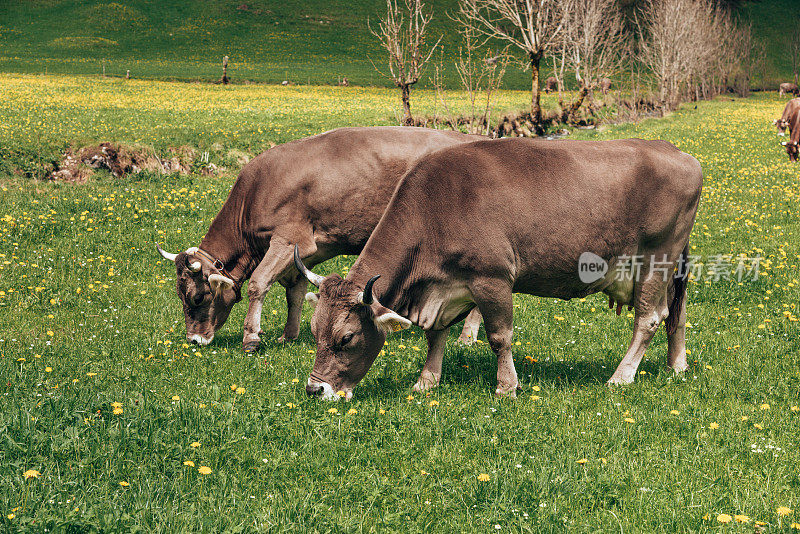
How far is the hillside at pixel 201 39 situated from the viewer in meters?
65.3

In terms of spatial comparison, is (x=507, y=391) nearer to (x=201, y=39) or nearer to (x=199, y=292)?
(x=199, y=292)

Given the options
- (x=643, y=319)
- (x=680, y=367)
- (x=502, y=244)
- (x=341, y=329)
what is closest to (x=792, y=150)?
(x=680, y=367)

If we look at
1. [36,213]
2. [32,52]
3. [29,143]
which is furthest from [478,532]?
[32,52]

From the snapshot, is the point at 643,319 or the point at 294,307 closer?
the point at 643,319

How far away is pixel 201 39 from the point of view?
8294 cm

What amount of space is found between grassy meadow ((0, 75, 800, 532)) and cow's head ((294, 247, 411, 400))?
0.86 feet

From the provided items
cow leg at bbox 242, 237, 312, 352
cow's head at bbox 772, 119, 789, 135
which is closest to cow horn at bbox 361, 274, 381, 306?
cow leg at bbox 242, 237, 312, 352

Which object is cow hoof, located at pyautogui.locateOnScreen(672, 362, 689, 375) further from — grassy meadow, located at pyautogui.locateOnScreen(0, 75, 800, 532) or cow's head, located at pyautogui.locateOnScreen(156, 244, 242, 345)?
cow's head, located at pyautogui.locateOnScreen(156, 244, 242, 345)

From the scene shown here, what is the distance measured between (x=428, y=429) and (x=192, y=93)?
42794mm

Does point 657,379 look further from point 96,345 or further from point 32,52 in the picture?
point 32,52

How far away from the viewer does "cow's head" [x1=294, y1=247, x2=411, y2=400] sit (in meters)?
7.28

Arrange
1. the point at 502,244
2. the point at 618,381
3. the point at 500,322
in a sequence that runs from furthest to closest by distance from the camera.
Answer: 1. the point at 618,381
2. the point at 500,322
3. the point at 502,244

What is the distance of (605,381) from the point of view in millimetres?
8266

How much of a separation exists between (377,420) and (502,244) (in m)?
2.27
